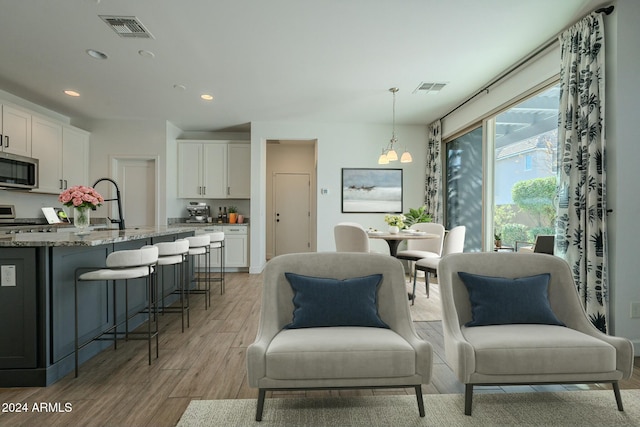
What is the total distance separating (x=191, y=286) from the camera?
4.43 metres

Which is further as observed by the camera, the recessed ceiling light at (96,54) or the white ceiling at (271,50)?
the recessed ceiling light at (96,54)

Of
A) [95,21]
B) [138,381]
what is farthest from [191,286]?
[95,21]

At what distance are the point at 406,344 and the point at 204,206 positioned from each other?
532 centimetres

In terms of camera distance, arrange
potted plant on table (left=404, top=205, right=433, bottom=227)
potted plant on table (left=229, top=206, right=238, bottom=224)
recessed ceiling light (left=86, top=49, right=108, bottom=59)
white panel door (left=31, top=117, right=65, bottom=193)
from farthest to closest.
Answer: potted plant on table (left=229, top=206, right=238, bottom=224) → potted plant on table (left=404, top=205, right=433, bottom=227) → white panel door (left=31, top=117, right=65, bottom=193) → recessed ceiling light (left=86, top=49, right=108, bottom=59)

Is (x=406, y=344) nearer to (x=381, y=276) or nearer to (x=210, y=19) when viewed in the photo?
(x=381, y=276)

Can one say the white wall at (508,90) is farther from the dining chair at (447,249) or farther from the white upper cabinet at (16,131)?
the white upper cabinet at (16,131)

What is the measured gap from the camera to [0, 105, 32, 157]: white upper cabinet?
3.99 m

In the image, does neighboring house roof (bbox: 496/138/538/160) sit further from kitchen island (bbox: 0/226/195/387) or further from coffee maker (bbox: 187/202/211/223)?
coffee maker (bbox: 187/202/211/223)

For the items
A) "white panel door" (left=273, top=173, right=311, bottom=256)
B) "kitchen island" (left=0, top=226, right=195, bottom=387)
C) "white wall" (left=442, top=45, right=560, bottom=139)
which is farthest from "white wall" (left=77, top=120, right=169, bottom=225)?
"white wall" (left=442, top=45, right=560, bottom=139)

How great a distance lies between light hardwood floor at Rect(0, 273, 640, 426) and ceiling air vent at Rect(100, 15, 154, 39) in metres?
2.72

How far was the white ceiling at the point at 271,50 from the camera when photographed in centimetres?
254

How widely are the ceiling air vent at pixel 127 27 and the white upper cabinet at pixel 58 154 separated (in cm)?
271

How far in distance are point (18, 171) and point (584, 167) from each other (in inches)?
246

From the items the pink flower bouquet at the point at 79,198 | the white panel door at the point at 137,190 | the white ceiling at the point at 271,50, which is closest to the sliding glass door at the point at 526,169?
the white ceiling at the point at 271,50
